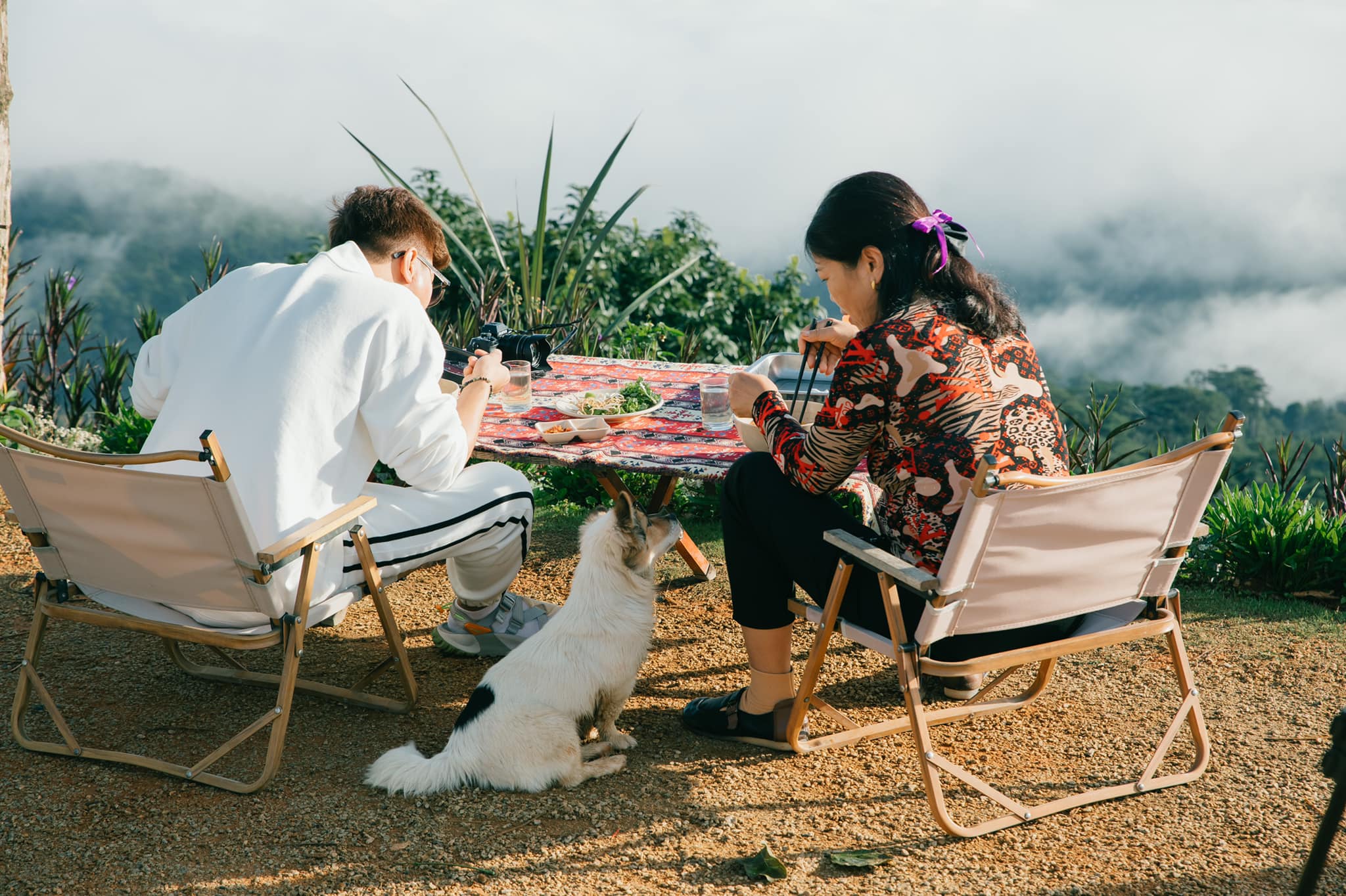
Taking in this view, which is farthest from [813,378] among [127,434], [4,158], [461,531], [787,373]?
[4,158]

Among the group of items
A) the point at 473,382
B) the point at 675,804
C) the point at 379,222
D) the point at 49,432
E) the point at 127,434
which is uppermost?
the point at 379,222

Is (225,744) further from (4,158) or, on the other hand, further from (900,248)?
(4,158)

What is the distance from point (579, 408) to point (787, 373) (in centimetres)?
82

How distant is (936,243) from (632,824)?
1.72m

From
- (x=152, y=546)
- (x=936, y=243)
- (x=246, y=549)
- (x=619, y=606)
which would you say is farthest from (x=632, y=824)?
(x=936, y=243)

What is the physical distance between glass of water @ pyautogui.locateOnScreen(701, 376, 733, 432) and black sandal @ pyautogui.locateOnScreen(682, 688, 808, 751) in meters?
0.95

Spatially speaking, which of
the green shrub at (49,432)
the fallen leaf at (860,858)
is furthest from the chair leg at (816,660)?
the green shrub at (49,432)

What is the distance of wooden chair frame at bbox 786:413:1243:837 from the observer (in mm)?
2465

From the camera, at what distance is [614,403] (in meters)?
3.82

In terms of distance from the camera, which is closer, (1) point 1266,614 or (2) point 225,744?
(2) point 225,744

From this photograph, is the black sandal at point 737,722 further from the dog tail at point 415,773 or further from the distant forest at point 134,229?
the distant forest at point 134,229

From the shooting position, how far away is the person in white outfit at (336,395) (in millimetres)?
2682

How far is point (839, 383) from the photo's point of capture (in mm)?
2537

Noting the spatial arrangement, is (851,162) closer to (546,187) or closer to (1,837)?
(546,187)
